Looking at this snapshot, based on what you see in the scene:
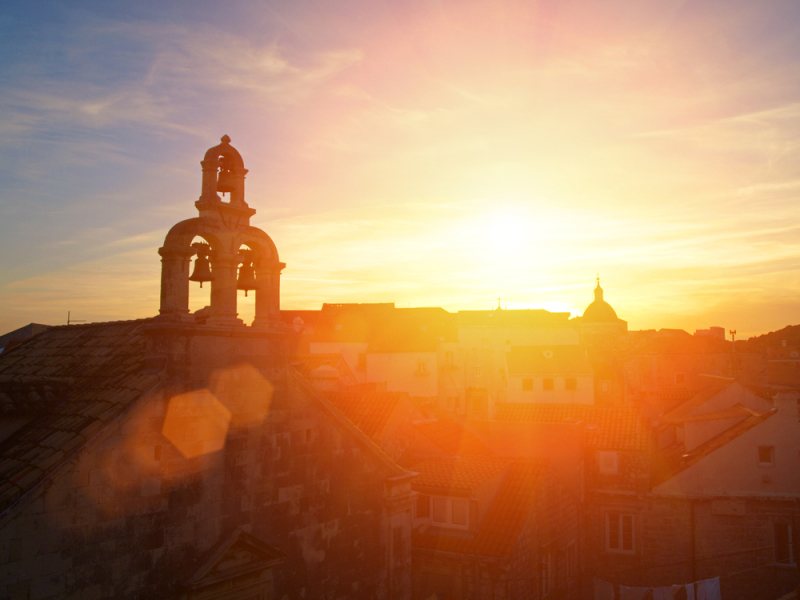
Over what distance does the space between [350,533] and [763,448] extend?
22.6m

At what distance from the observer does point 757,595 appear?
76.9ft

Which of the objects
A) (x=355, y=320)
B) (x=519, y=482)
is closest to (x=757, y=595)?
(x=519, y=482)

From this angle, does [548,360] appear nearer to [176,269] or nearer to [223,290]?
[223,290]

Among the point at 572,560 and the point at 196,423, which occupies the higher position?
the point at 196,423

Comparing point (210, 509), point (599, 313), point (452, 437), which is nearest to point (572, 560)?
point (452, 437)

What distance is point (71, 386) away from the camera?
1005cm

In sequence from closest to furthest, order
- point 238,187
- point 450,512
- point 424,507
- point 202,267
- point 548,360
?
point 202,267, point 238,187, point 450,512, point 424,507, point 548,360

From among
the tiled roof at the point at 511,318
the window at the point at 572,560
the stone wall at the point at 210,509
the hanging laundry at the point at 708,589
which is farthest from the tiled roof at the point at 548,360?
the stone wall at the point at 210,509

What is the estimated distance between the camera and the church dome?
98.4 metres

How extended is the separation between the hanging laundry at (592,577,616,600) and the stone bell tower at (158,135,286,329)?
70.9 feet

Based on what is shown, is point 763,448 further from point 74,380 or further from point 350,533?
point 74,380

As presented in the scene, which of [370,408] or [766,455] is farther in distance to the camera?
[766,455]

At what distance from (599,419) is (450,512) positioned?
14.4 m

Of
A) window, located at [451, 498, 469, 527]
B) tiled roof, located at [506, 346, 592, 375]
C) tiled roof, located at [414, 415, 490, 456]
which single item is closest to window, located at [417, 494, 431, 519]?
window, located at [451, 498, 469, 527]
